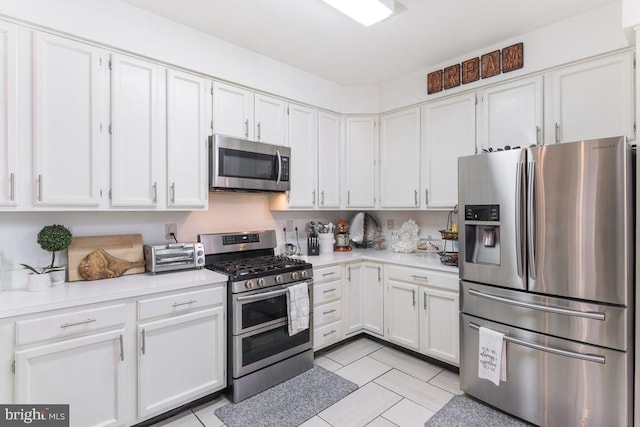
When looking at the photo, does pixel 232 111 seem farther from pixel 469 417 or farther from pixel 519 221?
pixel 469 417

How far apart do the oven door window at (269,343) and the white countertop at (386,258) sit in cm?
62

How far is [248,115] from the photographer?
108 inches

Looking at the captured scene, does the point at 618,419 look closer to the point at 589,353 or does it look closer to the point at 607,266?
the point at 589,353

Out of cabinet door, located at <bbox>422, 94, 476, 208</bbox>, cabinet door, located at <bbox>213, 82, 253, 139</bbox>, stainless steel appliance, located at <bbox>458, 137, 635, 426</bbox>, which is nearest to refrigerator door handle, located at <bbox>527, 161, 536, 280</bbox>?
stainless steel appliance, located at <bbox>458, 137, 635, 426</bbox>

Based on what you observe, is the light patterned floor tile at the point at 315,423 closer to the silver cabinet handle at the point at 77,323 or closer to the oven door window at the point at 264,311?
the oven door window at the point at 264,311

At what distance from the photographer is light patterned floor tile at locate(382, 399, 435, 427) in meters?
2.05

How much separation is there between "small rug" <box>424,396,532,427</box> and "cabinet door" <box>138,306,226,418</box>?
1464 mm

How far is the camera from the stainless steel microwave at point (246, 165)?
2512mm

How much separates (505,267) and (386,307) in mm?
1261

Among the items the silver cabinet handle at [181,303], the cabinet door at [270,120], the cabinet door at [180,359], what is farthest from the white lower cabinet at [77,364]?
the cabinet door at [270,120]

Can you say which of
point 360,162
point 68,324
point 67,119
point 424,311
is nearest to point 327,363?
point 424,311

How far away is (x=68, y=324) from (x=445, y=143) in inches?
122

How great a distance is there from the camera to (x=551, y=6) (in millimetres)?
2172

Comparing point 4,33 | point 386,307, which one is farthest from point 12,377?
point 386,307
